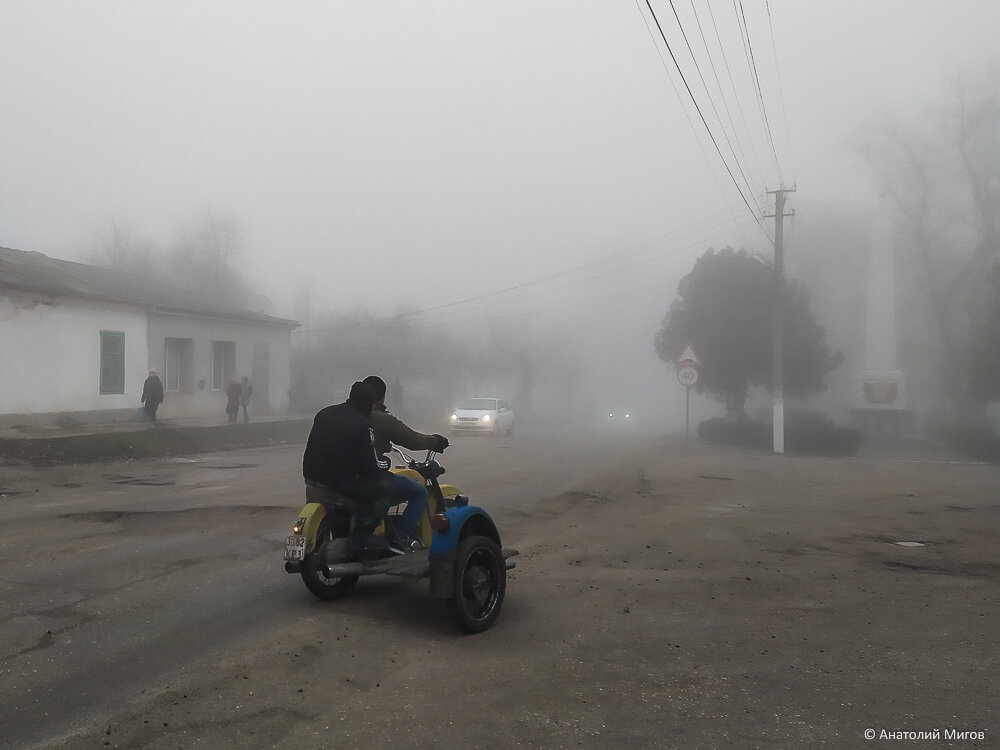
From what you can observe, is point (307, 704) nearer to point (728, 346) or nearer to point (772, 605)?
point (772, 605)

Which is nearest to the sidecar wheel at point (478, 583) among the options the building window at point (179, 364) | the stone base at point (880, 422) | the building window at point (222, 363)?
the building window at point (179, 364)

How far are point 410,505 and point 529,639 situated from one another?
134 cm

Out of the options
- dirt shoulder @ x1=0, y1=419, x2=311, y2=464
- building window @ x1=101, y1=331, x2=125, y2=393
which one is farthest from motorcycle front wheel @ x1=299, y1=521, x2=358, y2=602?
building window @ x1=101, y1=331, x2=125, y2=393

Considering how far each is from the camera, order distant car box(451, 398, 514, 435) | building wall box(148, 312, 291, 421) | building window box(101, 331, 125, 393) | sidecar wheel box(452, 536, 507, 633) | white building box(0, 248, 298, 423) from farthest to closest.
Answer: distant car box(451, 398, 514, 435)
building wall box(148, 312, 291, 421)
building window box(101, 331, 125, 393)
white building box(0, 248, 298, 423)
sidecar wheel box(452, 536, 507, 633)

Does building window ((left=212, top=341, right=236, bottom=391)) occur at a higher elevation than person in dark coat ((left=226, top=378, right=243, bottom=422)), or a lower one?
higher

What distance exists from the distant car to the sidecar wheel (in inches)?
971

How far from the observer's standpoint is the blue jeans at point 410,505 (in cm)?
569

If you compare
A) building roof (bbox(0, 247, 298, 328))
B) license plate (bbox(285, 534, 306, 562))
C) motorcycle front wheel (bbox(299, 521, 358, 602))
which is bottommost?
motorcycle front wheel (bbox(299, 521, 358, 602))

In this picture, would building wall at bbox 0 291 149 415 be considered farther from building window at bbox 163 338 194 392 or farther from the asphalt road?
the asphalt road

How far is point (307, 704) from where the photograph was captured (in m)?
3.89

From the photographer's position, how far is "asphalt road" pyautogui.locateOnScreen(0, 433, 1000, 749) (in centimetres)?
371

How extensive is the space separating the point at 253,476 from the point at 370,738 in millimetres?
11575

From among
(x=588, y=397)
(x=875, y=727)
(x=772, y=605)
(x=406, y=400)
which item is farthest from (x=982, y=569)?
(x=588, y=397)

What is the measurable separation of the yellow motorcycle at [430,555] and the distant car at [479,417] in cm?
2437
